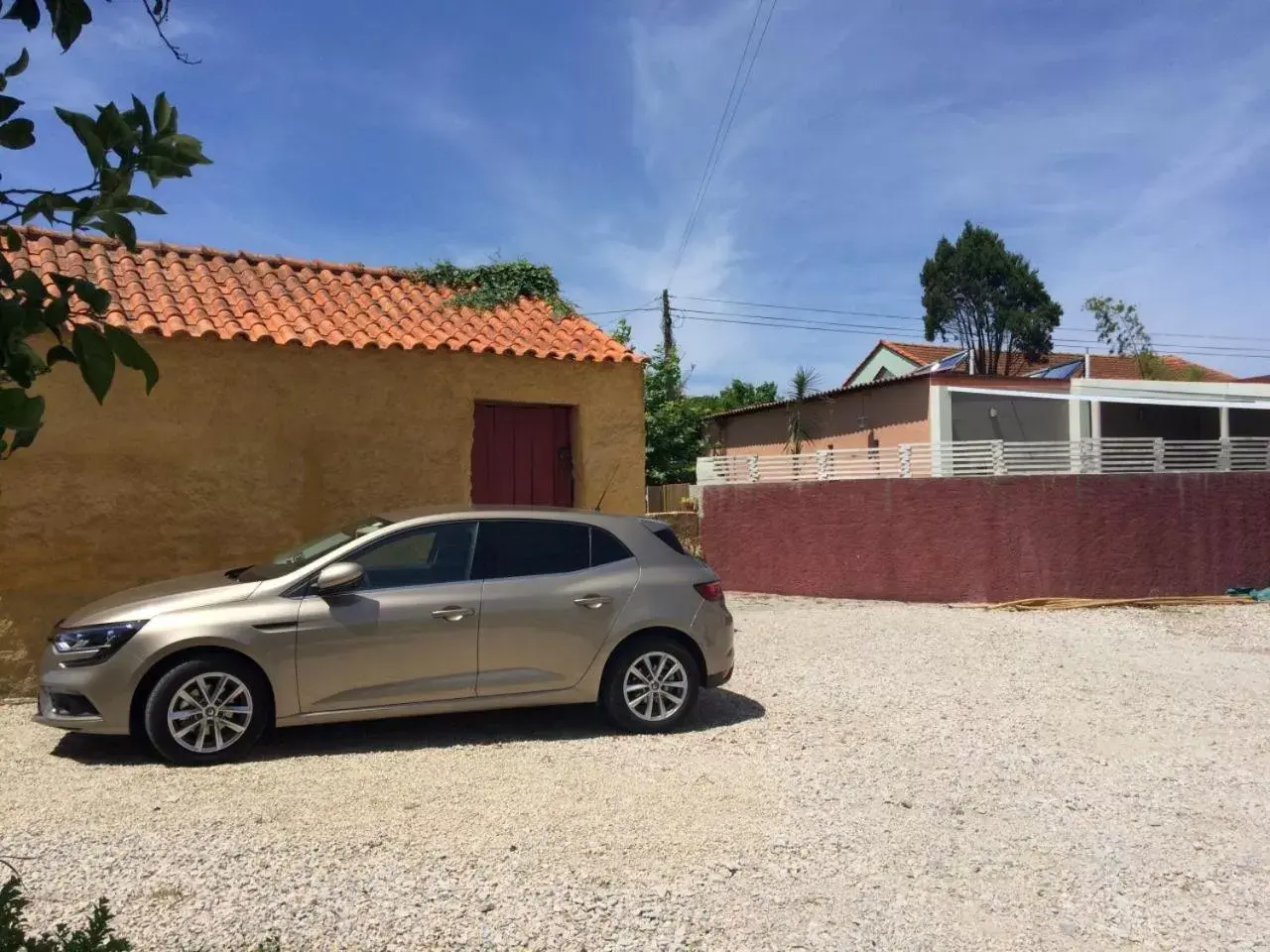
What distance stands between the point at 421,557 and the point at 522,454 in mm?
3493

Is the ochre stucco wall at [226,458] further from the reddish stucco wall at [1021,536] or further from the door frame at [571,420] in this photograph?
the reddish stucco wall at [1021,536]

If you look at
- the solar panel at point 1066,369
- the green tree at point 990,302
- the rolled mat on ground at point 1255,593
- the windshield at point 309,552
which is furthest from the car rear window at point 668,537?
the green tree at point 990,302

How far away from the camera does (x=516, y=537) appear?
20.2 feet

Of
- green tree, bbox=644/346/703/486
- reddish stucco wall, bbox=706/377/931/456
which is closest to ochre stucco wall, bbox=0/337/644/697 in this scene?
reddish stucco wall, bbox=706/377/931/456

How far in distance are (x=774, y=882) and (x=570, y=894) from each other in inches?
33.7

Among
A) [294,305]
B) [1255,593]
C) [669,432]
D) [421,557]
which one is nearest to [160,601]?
[421,557]

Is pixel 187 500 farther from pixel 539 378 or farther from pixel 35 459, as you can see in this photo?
pixel 539 378

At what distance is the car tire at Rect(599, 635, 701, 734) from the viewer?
609cm

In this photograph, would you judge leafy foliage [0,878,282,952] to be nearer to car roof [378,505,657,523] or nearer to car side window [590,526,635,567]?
car roof [378,505,657,523]

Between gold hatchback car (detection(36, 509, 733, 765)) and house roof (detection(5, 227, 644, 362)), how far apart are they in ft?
8.65

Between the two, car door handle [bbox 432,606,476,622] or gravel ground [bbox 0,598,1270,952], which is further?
car door handle [bbox 432,606,476,622]

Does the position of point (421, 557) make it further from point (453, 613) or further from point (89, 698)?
point (89, 698)

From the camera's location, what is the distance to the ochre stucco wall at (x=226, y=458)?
7266 mm

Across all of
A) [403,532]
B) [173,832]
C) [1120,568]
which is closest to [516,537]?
[403,532]
